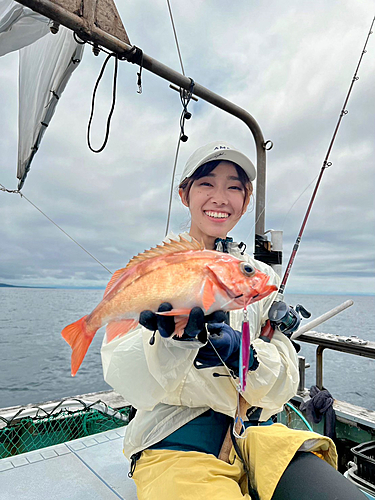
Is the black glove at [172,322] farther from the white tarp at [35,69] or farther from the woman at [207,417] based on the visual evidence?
the white tarp at [35,69]

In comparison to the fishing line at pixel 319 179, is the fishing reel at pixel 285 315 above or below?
below

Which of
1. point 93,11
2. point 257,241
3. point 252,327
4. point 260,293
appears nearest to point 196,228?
point 252,327

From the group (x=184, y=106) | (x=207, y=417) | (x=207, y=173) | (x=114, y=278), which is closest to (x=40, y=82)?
(x=184, y=106)

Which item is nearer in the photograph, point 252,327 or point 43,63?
point 252,327

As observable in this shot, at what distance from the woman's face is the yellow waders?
119cm

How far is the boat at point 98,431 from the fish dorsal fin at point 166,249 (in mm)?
1593

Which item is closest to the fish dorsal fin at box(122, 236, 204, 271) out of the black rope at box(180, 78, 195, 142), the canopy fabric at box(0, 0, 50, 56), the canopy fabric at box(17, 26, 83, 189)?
the black rope at box(180, 78, 195, 142)

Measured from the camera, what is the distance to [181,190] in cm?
231

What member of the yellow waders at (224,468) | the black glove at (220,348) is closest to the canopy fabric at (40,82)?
the black glove at (220,348)

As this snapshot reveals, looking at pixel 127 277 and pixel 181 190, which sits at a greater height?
pixel 181 190

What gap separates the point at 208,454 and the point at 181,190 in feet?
5.40

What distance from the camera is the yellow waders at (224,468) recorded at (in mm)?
1389

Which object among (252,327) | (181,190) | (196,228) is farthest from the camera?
(181,190)

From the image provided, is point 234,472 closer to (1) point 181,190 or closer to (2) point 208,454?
(2) point 208,454
